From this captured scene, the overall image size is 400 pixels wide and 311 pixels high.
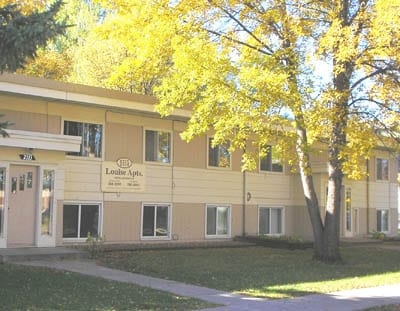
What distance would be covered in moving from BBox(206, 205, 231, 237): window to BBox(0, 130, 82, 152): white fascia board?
7287 millimetres

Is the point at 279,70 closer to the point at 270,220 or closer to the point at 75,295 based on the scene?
the point at 75,295

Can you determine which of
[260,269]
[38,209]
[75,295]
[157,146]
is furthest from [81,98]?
[75,295]

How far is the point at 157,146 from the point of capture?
22.5 m

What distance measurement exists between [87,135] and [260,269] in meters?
7.69

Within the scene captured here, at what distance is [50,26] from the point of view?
8.46 metres

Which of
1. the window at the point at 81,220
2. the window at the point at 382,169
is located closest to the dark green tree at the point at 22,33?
the window at the point at 81,220

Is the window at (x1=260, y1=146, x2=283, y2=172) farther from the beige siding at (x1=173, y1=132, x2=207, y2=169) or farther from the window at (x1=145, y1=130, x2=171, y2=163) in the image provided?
the window at (x1=145, y1=130, x2=171, y2=163)

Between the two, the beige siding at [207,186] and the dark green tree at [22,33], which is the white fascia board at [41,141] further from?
the dark green tree at [22,33]

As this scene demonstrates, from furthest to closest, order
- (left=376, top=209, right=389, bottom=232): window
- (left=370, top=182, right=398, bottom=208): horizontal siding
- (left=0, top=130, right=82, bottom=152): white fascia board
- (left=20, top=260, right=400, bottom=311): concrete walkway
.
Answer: (left=376, top=209, right=389, bottom=232): window → (left=370, top=182, right=398, bottom=208): horizontal siding → (left=0, top=130, right=82, bottom=152): white fascia board → (left=20, top=260, right=400, bottom=311): concrete walkway

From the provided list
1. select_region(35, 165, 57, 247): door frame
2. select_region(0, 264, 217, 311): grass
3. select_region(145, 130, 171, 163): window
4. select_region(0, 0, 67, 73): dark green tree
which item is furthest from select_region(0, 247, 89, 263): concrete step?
select_region(0, 0, 67, 73): dark green tree

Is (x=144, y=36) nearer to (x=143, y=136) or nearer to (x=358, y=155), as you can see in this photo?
(x=143, y=136)

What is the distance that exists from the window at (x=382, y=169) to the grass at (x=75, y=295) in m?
22.9

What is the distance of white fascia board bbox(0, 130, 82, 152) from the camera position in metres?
17.4

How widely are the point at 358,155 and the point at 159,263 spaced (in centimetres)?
638
